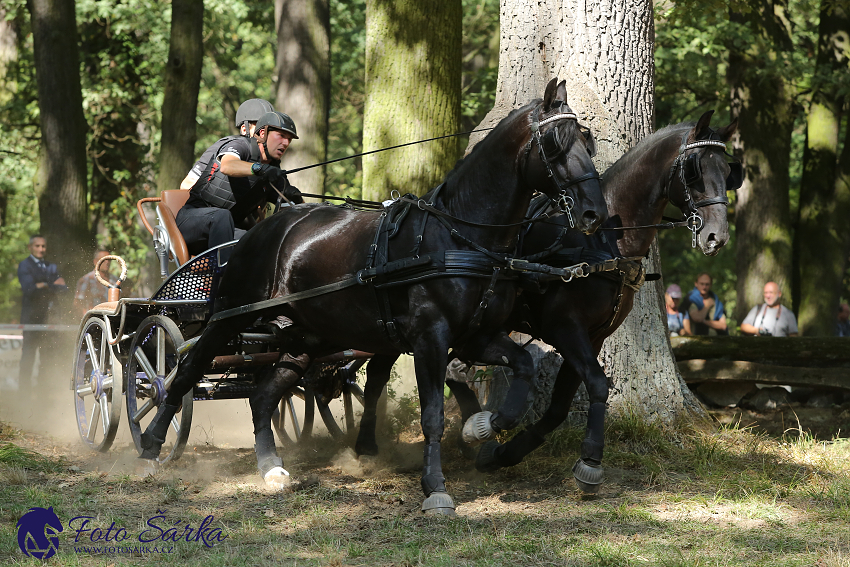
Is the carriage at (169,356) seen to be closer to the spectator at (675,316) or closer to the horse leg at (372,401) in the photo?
the horse leg at (372,401)

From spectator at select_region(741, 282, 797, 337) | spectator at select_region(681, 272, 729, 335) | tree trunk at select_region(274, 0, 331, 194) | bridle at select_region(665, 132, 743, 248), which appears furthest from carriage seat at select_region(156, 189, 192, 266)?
spectator at select_region(741, 282, 797, 337)

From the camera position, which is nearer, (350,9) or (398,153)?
(398,153)

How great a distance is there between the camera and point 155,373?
22.0 feet

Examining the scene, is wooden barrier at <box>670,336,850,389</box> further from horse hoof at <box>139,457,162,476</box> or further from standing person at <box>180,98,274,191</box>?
horse hoof at <box>139,457,162,476</box>

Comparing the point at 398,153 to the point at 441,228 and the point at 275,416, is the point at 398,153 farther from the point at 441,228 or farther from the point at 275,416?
the point at 441,228

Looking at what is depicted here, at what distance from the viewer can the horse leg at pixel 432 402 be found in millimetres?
4992

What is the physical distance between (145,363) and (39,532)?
2.32 m

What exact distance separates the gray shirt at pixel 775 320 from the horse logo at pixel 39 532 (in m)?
9.23

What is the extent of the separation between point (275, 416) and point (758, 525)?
4267mm

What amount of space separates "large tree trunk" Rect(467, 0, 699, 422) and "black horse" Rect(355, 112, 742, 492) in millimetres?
1231

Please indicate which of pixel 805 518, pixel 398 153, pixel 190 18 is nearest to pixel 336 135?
pixel 190 18

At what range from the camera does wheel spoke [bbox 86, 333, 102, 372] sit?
7.23 metres

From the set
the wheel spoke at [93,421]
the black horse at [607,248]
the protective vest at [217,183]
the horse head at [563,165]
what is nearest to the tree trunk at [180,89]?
the wheel spoke at [93,421]

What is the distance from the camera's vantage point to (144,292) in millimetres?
16016
